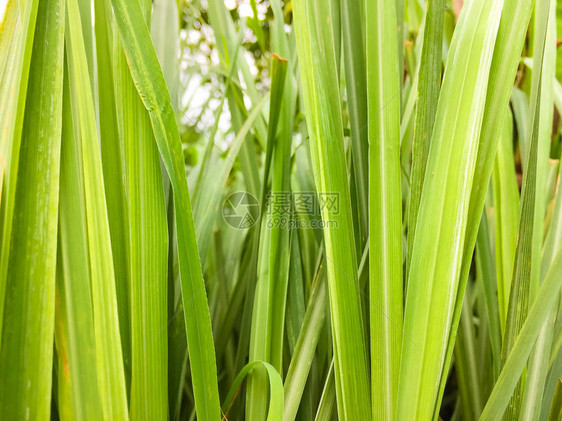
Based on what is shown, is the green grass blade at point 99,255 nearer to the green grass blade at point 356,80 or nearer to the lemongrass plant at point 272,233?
the lemongrass plant at point 272,233

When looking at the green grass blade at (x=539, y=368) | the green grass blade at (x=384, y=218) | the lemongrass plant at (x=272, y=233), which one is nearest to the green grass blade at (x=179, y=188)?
the lemongrass plant at (x=272, y=233)

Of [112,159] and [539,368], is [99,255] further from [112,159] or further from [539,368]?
[539,368]

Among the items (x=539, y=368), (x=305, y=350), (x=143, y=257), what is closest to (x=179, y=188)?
(x=143, y=257)

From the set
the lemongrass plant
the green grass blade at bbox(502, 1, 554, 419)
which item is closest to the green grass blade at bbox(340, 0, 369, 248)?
the lemongrass plant

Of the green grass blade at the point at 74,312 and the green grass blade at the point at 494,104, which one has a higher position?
the green grass blade at the point at 494,104

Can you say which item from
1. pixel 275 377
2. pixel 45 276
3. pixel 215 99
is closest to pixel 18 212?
pixel 45 276

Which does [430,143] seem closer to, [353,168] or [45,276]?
[353,168]
